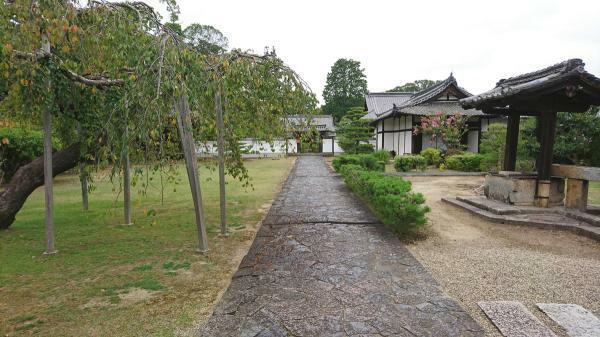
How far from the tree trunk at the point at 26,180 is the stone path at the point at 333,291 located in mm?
3663

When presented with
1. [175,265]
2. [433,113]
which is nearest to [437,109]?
[433,113]

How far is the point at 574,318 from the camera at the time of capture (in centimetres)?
330

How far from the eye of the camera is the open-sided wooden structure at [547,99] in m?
6.86

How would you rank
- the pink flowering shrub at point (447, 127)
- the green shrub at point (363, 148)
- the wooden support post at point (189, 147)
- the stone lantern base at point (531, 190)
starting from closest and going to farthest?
the wooden support post at point (189, 147) → the stone lantern base at point (531, 190) → the pink flowering shrub at point (447, 127) → the green shrub at point (363, 148)

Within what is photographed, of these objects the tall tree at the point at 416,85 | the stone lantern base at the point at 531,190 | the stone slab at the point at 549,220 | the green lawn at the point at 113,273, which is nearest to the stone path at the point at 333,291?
the green lawn at the point at 113,273

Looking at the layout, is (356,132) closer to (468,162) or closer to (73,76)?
(468,162)

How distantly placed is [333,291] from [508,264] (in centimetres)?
265

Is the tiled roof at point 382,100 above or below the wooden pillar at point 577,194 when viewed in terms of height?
above

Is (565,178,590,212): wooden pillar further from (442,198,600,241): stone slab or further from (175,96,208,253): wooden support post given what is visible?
(175,96,208,253): wooden support post

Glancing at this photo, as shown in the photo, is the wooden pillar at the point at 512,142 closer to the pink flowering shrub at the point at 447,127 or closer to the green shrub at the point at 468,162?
the green shrub at the point at 468,162

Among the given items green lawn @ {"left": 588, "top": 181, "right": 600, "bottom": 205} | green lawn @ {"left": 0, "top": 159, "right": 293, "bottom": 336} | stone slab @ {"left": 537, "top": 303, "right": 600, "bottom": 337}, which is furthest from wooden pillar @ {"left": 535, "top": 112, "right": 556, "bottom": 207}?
green lawn @ {"left": 0, "top": 159, "right": 293, "bottom": 336}

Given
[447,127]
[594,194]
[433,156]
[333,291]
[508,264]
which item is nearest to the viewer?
[333,291]

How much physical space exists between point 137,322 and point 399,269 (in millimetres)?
3074

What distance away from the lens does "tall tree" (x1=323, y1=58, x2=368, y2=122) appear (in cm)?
5397
